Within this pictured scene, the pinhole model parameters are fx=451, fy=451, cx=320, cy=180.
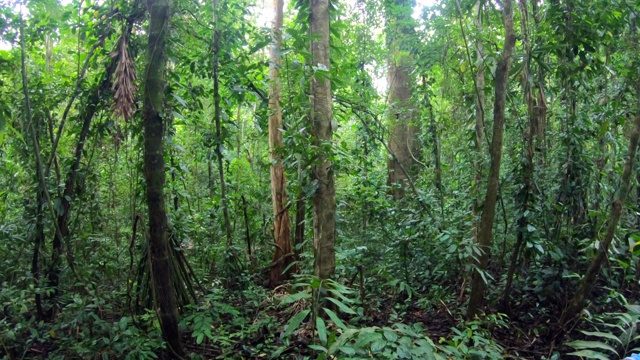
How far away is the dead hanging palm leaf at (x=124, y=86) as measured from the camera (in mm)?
3861

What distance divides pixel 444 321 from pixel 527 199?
1520mm

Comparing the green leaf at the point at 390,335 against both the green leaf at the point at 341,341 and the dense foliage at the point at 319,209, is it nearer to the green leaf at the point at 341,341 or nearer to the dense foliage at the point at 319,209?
the dense foliage at the point at 319,209

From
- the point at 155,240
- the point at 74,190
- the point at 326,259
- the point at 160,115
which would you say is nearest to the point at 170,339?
the point at 155,240

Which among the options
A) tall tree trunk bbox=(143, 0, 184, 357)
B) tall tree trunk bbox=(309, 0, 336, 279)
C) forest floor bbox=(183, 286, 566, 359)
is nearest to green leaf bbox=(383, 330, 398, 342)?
forest floor bbox=(183, 286, 566, 359)

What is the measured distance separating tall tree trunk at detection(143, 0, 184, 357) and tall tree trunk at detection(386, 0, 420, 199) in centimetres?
327

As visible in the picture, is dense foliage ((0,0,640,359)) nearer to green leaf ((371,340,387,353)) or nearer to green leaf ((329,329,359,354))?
green leaf ((371,340,387,353))

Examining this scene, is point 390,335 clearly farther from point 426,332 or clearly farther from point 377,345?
point 426,332

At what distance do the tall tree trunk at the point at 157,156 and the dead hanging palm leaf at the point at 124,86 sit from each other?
523 millimetres

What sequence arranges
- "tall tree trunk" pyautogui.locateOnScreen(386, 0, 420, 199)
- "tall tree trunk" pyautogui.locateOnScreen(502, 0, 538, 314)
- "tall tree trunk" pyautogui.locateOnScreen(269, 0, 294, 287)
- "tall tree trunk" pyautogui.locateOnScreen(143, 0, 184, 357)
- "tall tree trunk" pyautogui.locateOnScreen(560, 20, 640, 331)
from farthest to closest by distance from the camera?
"tall tree trunk" pyautogui.locateOnScreen(386, 0, 420, 199) → "tall tree trunk" pyautogui.locateOnScreen(269, 0, 294, 287) → "tall tree trunk" pyautogui.locateOnScreen(502, 0, 538, 314) → "tall tree trunk" pyautogui.locateOnScreen(560, 20, 640, 331) → "tall tree trunk" pyautogui.locateOnScreen(143, 0, 184, 357)

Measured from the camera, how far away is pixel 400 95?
30.5 ft

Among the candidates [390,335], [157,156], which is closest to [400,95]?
[157,156]

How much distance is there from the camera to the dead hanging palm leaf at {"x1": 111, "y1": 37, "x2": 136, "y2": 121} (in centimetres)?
386

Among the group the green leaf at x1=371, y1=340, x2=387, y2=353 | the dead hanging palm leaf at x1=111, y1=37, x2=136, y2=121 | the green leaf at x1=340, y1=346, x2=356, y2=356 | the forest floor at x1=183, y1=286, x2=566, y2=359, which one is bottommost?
the forest floor at x1=183, y1=286, x2=566, y2=359

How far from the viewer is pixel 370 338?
8.10ft
